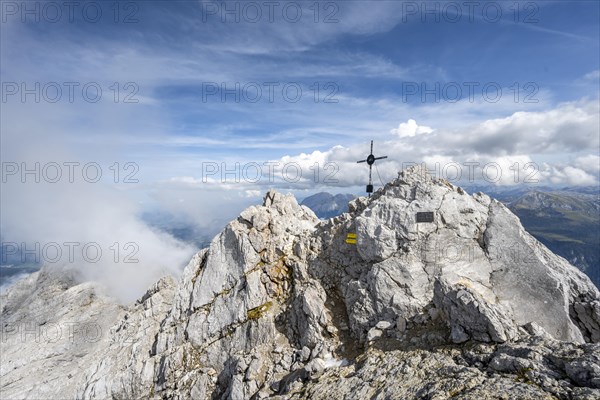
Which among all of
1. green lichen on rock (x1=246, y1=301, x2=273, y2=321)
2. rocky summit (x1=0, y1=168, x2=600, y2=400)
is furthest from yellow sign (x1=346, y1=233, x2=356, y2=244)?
green lichen on rock (x1=246, y1=301, x2=273, y2=321)

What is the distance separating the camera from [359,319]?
26156 millimetres

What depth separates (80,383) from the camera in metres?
36.2

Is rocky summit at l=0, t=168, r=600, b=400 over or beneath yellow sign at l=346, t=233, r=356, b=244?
beneath

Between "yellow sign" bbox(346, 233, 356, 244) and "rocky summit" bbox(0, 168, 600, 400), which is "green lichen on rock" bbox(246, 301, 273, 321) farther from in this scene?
"yellow sign" bbox(346, 233, 356, 244)

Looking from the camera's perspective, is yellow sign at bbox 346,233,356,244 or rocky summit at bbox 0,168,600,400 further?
yellow sign at bbox 346,233,356,244

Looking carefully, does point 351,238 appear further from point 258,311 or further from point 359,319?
point 258,311

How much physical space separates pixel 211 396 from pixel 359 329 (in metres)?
14.6

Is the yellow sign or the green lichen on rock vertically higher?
the yellow sign

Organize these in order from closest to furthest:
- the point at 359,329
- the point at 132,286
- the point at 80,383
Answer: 1. the point at 359,329
2. the point at 80,383
3. the point at 132,286

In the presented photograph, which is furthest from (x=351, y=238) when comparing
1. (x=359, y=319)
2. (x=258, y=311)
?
(x=258, y=311)

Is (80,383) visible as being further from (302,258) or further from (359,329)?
(359,329)

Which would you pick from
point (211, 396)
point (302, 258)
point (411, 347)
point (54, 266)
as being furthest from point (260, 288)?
point (54, 266)

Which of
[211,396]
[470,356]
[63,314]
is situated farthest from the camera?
[63,314]

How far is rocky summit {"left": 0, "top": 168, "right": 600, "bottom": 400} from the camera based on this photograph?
18.2 m
